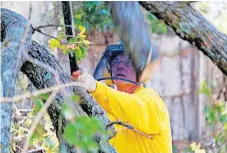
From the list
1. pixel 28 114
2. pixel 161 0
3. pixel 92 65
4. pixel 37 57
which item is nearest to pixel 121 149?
pixel 28 114

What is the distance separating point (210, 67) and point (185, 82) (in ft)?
1.30

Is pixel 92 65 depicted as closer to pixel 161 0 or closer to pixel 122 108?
pixel 122 108

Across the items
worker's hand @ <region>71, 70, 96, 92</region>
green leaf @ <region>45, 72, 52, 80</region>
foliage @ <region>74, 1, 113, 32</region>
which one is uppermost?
foliage @ <region>74, 1, 113, 32</region>

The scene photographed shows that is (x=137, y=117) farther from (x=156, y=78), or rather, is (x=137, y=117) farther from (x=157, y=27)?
(x=156, y=78)

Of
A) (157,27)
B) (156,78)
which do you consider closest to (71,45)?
(157,27)

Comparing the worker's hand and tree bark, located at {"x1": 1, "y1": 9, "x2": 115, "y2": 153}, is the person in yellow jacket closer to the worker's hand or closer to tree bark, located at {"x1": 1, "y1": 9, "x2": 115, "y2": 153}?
the worker's hand

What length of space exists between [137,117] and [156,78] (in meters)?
5.44

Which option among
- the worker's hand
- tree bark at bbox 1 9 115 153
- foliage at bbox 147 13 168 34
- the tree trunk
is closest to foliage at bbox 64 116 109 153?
tree bark at bbox 1 9 115 153

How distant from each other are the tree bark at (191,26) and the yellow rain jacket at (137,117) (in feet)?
2.34

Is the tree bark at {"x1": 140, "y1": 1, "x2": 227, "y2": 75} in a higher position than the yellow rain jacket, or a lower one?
higher

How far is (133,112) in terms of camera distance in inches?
128

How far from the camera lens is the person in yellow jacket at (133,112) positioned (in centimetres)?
323

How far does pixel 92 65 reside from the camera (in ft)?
19.7

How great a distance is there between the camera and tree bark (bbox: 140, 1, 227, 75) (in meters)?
2.35
